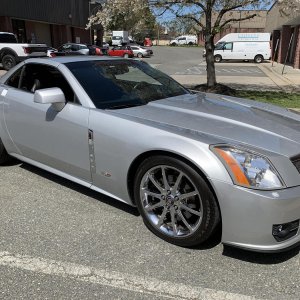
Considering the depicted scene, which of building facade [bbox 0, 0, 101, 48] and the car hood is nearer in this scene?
the car hood

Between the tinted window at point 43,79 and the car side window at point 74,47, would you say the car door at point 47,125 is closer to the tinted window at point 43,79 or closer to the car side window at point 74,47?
the tinted window at point 43,79

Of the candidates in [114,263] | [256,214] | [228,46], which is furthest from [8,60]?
[228,46]

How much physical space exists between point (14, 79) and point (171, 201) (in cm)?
268

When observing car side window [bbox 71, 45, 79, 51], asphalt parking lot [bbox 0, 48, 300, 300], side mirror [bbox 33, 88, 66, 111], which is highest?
side mirror [bbox 33, 88, 66, 111]

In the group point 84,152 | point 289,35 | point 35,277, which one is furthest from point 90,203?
point 289,35

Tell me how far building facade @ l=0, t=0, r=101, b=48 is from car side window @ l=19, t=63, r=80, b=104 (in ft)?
98.2

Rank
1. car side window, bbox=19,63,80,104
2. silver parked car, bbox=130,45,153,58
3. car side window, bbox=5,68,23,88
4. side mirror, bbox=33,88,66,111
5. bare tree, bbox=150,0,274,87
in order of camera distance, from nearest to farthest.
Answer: side mirror, bbox=33,88,66,111, car side window, bbox=19,63,80,104, car side window, bbox=5,68,23,88, bare tree, bbox=150,0,274,87, silver parked car, bbox=130,45,153,58

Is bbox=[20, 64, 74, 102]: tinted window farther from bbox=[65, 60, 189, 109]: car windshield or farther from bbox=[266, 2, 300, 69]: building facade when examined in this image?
bbox=[266, 2, 300, 69]: building facade

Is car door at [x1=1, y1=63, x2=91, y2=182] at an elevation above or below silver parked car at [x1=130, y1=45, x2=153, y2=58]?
above

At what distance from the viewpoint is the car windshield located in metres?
4.00

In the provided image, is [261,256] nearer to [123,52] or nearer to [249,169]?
[249,169]

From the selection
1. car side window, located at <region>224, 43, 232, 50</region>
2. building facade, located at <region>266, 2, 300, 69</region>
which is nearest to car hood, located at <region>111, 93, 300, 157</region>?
building facade, located at <region>266, 2, 300, 69</region>

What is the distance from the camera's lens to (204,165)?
9.68 ft

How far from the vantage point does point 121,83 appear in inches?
170
